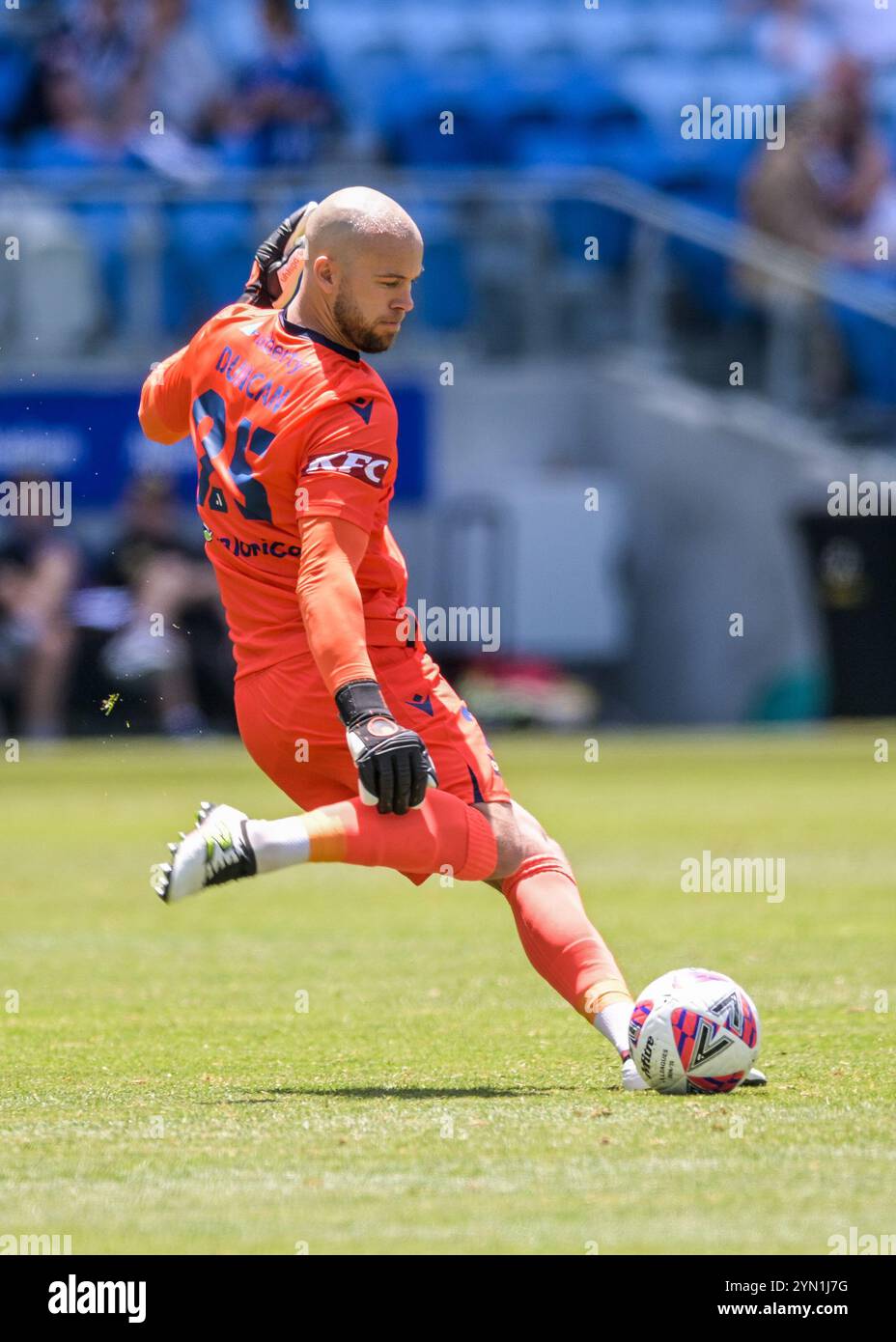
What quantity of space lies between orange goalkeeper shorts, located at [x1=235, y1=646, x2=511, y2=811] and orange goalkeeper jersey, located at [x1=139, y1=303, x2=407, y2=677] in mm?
73

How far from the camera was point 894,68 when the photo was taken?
24266mm

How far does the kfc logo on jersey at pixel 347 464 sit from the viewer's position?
5820 mm

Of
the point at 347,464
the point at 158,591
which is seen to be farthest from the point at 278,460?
the point at 158,591

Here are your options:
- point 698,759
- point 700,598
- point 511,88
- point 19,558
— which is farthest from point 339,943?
point 511,88

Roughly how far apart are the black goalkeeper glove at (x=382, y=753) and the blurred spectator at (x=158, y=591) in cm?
1299

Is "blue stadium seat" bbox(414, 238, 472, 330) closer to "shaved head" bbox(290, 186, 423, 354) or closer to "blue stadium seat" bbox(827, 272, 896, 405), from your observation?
"blue stadium seat" bbox(827, 272, 896, 405)

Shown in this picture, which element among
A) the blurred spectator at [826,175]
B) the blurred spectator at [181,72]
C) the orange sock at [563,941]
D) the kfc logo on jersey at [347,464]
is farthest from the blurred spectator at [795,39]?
the kfc logo on jersey at [347,464]

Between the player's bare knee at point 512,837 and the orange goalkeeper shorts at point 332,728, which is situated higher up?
the orange goalkeeper shorts at point 332,728

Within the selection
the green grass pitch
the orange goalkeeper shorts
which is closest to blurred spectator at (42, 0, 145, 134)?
Result: the green grass pitch

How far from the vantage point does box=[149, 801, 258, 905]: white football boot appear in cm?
543

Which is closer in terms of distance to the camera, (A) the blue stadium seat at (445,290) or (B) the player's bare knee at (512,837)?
(B) the player's bare knee at (512,837)

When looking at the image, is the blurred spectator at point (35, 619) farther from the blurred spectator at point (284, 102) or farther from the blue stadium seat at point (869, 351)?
the blue stadium seat at point (869, 351)

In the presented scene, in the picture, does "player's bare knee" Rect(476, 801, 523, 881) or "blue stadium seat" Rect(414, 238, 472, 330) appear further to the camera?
"blue stadium seat" Rect(414, 238, 472, 330)

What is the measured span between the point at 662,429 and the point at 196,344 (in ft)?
48.7
